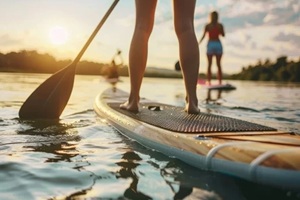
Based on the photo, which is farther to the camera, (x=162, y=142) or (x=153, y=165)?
(x=162, y=142)

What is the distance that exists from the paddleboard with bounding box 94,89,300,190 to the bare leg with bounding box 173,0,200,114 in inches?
12.8

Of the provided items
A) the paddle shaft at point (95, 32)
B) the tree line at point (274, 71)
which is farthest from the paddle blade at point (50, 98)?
the tree line at point (274, 71)

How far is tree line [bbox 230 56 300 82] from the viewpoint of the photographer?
237 ft

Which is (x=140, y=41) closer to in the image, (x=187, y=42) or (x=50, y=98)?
(x=187, y=42)

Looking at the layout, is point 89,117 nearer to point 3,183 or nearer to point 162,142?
point 162,142

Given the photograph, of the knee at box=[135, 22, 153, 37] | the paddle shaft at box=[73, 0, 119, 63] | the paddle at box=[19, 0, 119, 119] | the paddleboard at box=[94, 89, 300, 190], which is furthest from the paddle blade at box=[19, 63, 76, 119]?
the knee at box=[135, 22, 153, 37]

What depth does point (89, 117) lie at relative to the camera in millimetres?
4613

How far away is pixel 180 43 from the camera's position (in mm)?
3447

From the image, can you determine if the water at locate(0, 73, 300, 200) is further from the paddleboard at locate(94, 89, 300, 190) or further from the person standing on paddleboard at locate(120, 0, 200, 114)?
the person standing on paddleboard at locate(120, 0, 200, 114)

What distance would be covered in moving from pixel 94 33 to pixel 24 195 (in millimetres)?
3176

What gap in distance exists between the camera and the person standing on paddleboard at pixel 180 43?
3389mm

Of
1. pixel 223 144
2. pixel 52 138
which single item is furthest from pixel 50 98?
pixel 223 144

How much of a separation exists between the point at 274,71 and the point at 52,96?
81.2 metres

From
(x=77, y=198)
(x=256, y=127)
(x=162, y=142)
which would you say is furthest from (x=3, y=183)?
(x=256, y=127)
